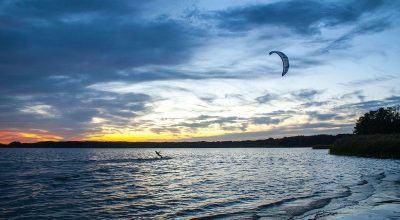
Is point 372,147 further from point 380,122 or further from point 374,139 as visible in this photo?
point 380,122

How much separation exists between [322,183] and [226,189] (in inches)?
349

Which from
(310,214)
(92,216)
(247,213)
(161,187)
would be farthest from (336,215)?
(161,187)

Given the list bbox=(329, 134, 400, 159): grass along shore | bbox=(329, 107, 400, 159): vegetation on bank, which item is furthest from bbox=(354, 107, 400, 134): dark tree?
bbox=(329, 134, 400, 159): grass along shore

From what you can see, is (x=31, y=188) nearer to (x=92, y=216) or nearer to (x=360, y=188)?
(x=92, y=216)

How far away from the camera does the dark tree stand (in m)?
123

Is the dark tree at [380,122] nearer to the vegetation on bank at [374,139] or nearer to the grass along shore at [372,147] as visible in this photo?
the vegetation on bank at [374,139]

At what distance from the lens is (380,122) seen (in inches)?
4956

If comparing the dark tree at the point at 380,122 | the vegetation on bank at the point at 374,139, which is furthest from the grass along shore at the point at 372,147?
the dark tree at the point at 380,122

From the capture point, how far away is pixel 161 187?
96.3ft

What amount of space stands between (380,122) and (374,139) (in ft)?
197

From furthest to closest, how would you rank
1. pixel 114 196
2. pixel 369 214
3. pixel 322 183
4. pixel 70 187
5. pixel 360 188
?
pixel 322 183 → pixel 70 187 → pixel 360 188 → pixel 114 196 → pixel 369 214

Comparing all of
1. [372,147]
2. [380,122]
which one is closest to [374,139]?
[372,147]

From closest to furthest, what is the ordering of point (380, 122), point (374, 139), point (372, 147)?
1. point (372, 147)
2. point (374, 139)
3. point (380, 122)

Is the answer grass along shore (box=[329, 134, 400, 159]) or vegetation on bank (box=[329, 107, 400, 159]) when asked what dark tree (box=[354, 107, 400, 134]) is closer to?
vegetation on bank (box=[329, 107, 400, 159])
